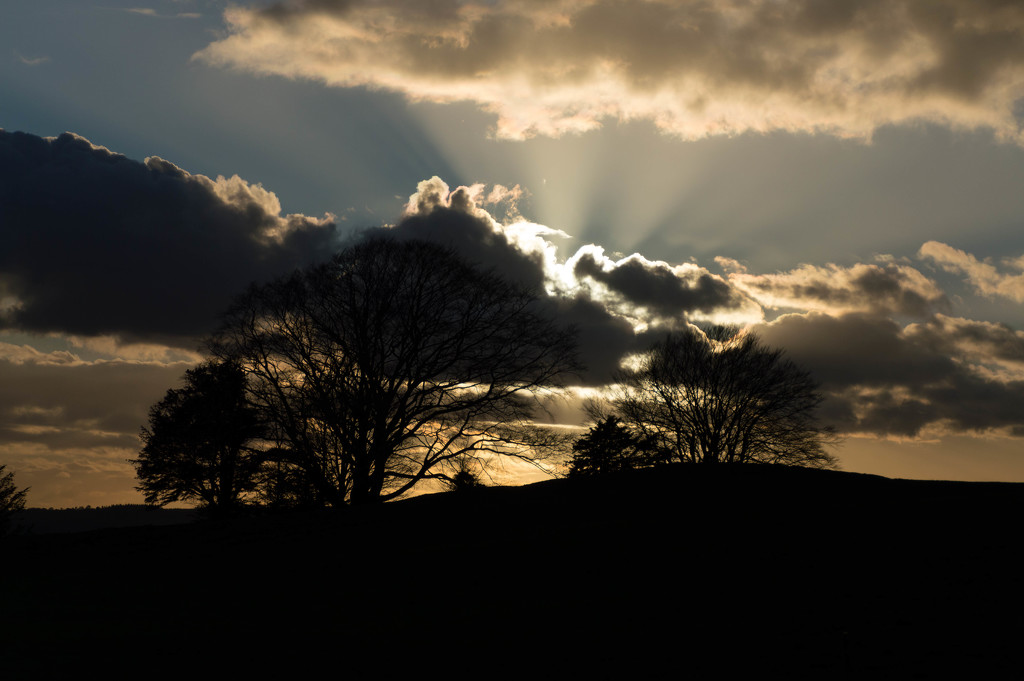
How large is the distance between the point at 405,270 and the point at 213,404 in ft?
34.4

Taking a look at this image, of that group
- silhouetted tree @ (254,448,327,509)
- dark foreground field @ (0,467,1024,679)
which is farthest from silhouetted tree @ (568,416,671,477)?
dark foreground field @ (0,467,1024,679)

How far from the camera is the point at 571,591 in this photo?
41.9ft

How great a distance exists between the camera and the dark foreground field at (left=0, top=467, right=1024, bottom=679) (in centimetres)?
943

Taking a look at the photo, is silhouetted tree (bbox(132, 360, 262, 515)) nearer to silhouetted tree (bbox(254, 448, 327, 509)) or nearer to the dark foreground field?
silhouetted tree (bbox(254, 448, 327, 509))

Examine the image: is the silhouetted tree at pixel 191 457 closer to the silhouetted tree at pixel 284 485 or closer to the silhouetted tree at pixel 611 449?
the silhouetted tree at pixel 284 485

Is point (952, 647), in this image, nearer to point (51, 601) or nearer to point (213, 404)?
point (51, 601)

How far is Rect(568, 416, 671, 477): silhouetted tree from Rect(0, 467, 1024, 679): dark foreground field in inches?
900

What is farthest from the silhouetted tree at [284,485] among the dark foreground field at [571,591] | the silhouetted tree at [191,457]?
the dark foreground field at [571,591]

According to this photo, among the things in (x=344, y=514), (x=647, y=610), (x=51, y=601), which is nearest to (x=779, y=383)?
(x=344, y=514)

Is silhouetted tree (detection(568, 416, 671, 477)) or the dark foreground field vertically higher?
silhouetted tree (detection(568, 416, 671, 477))

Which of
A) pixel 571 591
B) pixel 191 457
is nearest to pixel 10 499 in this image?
pixel 191 457

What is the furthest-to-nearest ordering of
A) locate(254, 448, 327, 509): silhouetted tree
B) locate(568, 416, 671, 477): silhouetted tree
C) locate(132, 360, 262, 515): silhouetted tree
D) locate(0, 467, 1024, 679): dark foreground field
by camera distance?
locate(568, 416, 671, 477): silhouetted tree, locate(132, 360, 262, 515): silhouetted tree, locate(254, 448, 327, 509): silhouetted tree, locate(0, 467, 1024, 679): dark foreground field

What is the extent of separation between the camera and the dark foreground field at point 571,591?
9430 mm

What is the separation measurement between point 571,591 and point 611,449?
33.0 m
